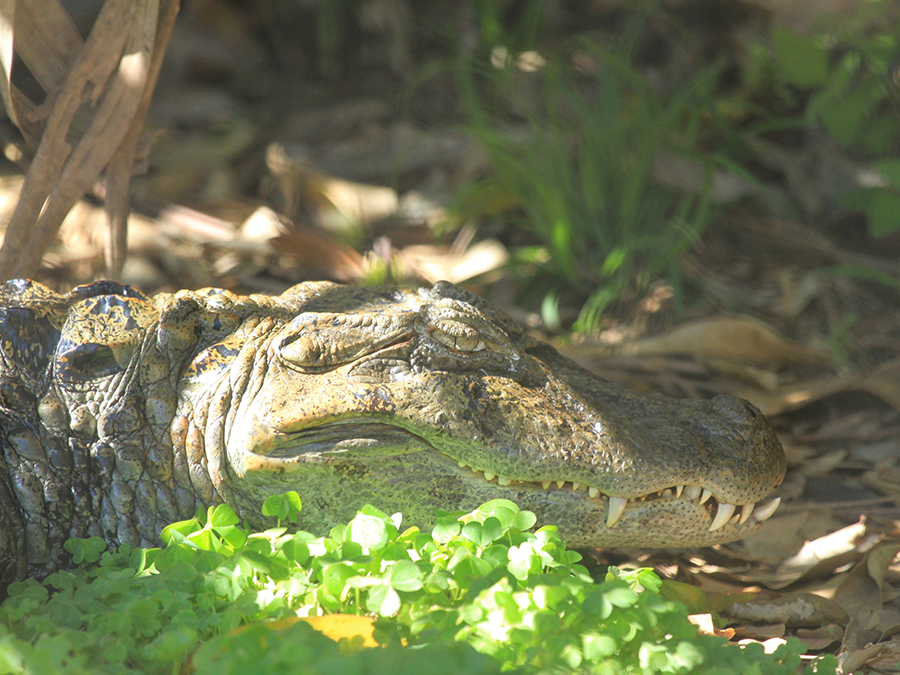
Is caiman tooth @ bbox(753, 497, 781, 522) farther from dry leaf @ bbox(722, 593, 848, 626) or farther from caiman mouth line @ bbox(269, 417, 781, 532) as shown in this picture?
dry leaf @ bbox(722, 593, 848, 626)

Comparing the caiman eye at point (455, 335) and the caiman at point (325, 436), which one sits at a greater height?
the caiman eye at point (455, 335)

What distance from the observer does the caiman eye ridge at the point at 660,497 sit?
85.8 inches

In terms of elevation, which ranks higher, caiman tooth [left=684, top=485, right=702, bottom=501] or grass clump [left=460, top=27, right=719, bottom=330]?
grass clump [left=460, top=27, right=719, bottom=330]

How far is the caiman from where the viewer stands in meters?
2.15

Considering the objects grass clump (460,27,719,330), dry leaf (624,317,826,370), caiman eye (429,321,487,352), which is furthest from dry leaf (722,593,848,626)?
grass clump (460,27,719,330)

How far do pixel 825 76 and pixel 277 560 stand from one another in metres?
4.04

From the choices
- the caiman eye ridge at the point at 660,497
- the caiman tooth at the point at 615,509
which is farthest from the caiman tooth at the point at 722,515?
the caiman tooth at the point at 615,509

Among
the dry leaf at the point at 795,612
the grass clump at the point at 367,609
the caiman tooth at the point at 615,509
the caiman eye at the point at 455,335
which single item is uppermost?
the caiman eye at the point at 455,335

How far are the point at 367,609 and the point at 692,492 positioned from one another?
975 millimetres

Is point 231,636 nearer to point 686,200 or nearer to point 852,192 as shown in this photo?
point 686,200

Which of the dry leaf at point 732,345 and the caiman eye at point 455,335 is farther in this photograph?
the dry leaf at point 732,345

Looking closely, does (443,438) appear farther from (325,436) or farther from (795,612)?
(795,612)

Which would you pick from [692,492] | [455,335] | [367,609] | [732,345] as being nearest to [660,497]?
[692,492]

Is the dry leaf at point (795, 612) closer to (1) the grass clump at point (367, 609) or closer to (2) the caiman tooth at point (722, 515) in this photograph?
(2) the caiman tooth at point (722, 515)
